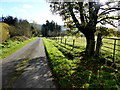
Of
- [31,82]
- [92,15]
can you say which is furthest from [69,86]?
[92,15]

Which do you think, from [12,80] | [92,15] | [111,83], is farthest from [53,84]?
→ [92,15]

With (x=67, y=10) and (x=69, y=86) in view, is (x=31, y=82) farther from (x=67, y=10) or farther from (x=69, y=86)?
(x=67, y=10)

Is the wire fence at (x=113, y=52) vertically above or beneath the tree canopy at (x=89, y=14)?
beneath

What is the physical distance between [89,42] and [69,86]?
7134 mm

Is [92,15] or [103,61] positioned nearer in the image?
[103,61]

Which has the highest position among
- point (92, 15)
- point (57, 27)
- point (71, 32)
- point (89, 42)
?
point (57, 27)

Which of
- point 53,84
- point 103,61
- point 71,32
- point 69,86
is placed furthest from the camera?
point 71,32

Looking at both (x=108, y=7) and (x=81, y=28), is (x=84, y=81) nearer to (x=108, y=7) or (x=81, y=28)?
(x=81, y=28)

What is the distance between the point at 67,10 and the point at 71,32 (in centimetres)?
283

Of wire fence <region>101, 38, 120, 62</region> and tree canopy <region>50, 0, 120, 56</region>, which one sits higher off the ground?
tree canopy <region>50, 0, 120, 56</region>

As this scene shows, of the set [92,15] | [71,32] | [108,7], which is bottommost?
[71,32]

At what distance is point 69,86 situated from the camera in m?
4.35

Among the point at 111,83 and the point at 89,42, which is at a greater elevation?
the point at 89,42

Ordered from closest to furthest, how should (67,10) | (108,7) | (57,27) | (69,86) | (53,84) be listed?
(69,86) < (53,84) < (108,7) < (67,10) < (57,27)
